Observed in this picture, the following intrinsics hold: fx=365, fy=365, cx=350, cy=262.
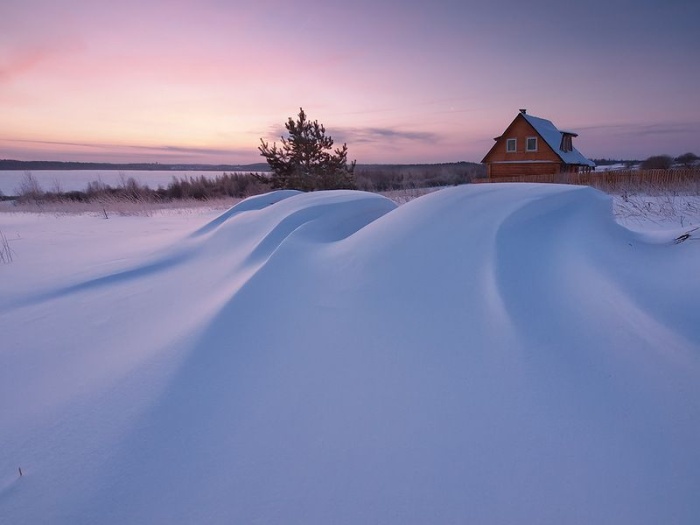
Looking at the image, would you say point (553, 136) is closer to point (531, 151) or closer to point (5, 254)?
point (531, 151)

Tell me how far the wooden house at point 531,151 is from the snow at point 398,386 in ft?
77.2

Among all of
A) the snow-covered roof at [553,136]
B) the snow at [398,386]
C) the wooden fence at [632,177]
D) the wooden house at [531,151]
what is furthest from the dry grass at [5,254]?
the snow-covered roof at [553,136]

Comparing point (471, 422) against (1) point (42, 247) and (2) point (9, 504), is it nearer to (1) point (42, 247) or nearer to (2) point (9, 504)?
(2) point (9, 504)

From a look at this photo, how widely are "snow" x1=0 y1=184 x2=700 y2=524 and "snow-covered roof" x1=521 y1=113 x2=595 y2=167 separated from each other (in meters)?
23.7

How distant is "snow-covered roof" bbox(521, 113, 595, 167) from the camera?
22.8 m

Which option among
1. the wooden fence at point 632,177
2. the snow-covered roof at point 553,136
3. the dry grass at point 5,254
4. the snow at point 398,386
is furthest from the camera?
the snow-covered roof at point 553,136

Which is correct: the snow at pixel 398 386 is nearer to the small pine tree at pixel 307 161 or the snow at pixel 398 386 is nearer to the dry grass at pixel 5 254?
the dry grass at pixel 5 254

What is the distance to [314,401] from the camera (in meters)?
1.59

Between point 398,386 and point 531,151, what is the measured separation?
1014 inches

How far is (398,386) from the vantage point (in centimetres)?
160

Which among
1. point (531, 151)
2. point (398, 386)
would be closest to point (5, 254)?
point (398, 386)

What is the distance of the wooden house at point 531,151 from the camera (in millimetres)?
22875

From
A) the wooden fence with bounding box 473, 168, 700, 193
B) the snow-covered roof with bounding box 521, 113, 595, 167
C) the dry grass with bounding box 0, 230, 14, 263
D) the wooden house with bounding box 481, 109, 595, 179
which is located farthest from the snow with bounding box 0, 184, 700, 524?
the snow-covered roof with bounding box 521, 113, 595, 167

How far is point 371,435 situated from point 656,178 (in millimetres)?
17586
